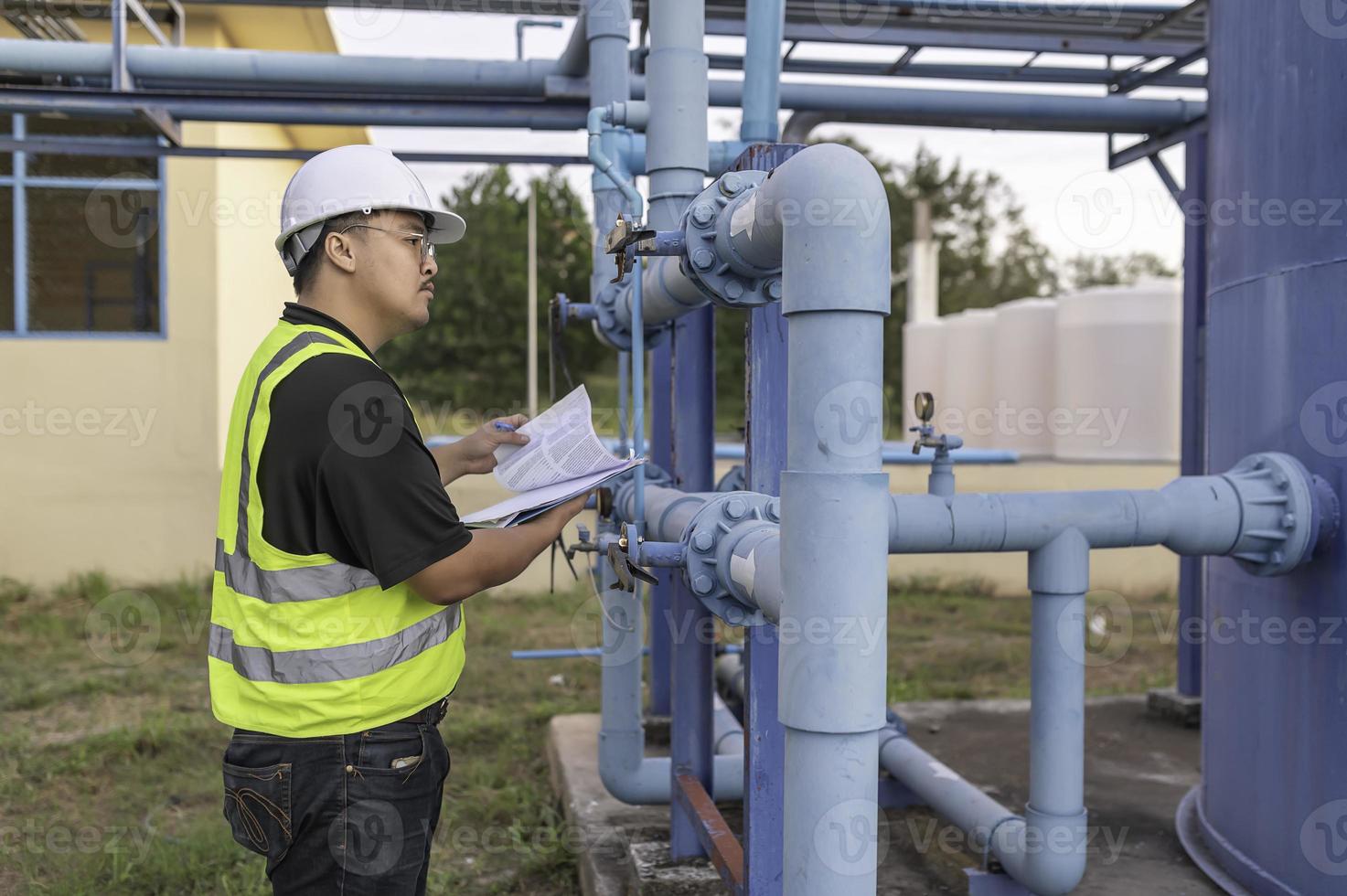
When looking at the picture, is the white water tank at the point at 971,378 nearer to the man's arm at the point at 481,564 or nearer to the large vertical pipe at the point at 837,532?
the man's arm at the point at 481,564

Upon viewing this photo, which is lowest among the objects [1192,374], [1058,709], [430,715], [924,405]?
[1058,709]

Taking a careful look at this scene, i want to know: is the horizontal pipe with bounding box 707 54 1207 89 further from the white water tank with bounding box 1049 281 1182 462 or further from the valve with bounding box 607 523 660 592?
the white water tank with bounding box 1049 281 1182 462

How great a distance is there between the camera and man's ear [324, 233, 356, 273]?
76.7 inches

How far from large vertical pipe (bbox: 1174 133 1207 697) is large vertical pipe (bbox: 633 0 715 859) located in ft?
9.50

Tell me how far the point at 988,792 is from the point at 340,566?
326cm

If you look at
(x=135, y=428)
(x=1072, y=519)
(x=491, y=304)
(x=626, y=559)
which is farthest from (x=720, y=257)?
(x=491, y=304)

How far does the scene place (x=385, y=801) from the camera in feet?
6.24

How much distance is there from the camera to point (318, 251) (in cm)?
198

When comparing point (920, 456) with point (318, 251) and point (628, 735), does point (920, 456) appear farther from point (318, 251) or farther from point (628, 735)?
point (318, 251)

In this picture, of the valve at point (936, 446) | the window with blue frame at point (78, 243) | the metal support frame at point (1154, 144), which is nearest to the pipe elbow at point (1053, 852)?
the valve at point (936, 446)

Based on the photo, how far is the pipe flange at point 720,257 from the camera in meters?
2.22

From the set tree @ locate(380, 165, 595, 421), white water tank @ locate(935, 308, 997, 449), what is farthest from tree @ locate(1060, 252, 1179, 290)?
white water tank @ locate(935, 308, 997, 449)

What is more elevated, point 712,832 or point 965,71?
point 965,71

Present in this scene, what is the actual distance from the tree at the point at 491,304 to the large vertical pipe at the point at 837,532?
65.1 feet
